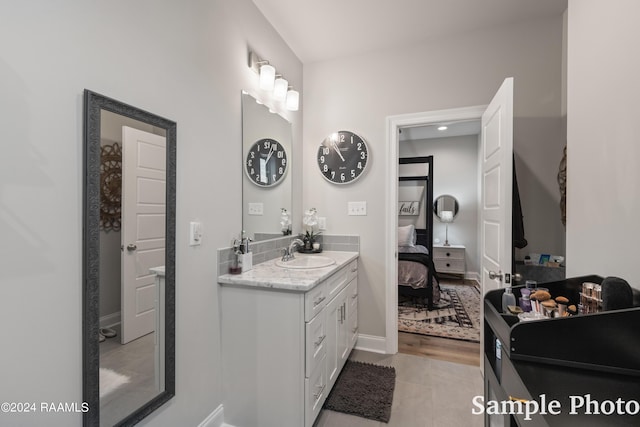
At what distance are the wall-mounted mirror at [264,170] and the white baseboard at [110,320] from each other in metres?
0.89

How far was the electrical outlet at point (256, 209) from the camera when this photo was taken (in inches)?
77.3

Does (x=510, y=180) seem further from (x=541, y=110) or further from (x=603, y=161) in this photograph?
(x=541, y=110)

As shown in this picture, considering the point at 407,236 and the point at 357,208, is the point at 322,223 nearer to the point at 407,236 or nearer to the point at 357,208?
the point at 357,208

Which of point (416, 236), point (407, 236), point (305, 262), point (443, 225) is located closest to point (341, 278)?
point (305, 262)

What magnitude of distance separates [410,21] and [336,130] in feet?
3.37

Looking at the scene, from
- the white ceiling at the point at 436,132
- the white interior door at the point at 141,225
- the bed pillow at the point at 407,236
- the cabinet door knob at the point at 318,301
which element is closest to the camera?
the white interior door at the point at 141,225

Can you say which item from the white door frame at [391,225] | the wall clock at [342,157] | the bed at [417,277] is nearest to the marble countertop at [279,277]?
the white door frame at [391,225]

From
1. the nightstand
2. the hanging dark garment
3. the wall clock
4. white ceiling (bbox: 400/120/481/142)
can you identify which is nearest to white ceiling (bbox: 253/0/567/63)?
the wall clock

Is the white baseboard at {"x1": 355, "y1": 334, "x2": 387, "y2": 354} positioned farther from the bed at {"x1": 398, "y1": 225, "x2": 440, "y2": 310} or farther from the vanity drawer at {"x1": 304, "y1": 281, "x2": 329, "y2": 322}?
the bed at {"x1": 398, "y1": 225, "x2": 440, "y2": 310}

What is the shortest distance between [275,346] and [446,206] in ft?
15.6

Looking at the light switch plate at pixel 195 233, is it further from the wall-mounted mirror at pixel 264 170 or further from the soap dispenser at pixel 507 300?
the soap dispenser at pixel 507 300

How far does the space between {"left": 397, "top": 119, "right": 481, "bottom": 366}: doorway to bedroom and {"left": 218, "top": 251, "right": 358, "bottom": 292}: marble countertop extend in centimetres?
203

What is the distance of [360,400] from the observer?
73.6 inches

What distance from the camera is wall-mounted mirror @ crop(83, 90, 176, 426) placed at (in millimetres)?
984
